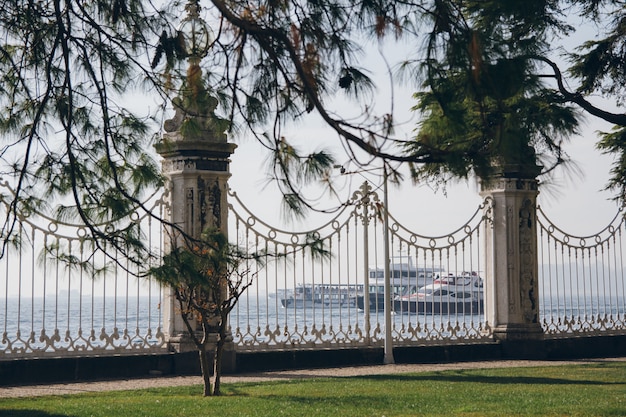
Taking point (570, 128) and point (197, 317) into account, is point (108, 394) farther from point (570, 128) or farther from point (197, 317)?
point (570, 128)

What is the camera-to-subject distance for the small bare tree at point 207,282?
308 inches

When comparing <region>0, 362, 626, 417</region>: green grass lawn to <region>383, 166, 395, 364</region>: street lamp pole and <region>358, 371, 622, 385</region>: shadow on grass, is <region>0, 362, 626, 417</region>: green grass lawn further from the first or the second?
<region>383, 166, 395, 364</region>: street lamp pole

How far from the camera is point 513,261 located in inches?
676

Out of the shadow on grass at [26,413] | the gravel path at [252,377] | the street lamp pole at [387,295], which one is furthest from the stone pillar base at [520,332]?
the shadow on grass at [26,413]

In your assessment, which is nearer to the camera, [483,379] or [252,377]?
[483,379]

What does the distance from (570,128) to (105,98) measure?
334cm

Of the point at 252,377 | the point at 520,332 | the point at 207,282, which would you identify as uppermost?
the point at 207,282

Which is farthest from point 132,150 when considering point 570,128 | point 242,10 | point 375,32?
point 570,128

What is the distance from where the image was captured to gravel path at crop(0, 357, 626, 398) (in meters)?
12.5

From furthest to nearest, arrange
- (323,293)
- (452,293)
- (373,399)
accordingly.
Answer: (452,293)
(323,293)
(373,399)

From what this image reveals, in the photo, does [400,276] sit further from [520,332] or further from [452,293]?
[452,293]

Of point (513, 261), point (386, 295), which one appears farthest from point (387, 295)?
point (513, 261)

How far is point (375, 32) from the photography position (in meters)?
6.83

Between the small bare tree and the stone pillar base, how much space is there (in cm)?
502
